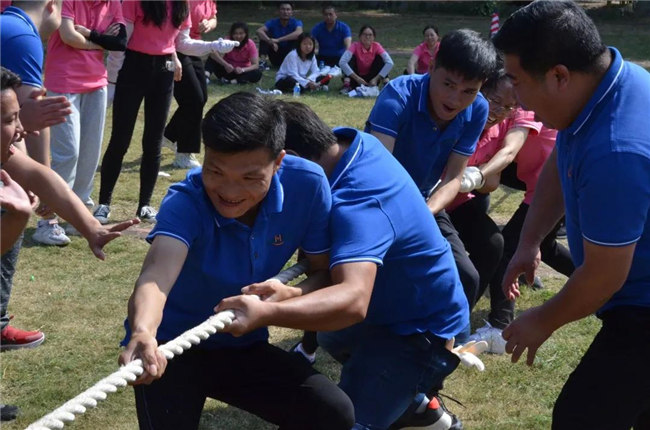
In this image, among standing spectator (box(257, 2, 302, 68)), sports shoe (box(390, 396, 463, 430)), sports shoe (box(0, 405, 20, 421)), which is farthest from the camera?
standing spectator (box(257, 2, 302, 68))

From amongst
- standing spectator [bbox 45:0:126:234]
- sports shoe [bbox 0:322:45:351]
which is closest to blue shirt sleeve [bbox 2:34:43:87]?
sports shoe [bbox 0:322:45:351]

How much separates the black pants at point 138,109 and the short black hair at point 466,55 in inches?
124

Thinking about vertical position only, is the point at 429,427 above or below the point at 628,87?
below

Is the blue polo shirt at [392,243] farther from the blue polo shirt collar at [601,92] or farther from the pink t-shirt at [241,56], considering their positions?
the pink t-shirt at [241,56]

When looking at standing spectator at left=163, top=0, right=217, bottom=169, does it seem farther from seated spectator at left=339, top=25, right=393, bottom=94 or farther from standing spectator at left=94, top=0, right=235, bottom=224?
seated spectator at left=339, top=25, right=393, bottom=94

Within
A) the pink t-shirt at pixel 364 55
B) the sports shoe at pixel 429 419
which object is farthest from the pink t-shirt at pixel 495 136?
the pink t-shirt at pixel 364 55

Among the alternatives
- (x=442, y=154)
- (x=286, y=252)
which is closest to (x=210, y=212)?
(x=286, y=252)

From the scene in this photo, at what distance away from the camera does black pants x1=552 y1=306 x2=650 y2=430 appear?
289 cm

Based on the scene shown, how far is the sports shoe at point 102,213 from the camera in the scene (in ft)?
22.8

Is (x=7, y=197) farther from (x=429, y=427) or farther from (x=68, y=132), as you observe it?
(x=68, y=132)

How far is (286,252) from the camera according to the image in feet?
10.3

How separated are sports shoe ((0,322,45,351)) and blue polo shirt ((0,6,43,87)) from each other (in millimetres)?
1293

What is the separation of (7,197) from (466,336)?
6.12 feet

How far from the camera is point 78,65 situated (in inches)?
257
